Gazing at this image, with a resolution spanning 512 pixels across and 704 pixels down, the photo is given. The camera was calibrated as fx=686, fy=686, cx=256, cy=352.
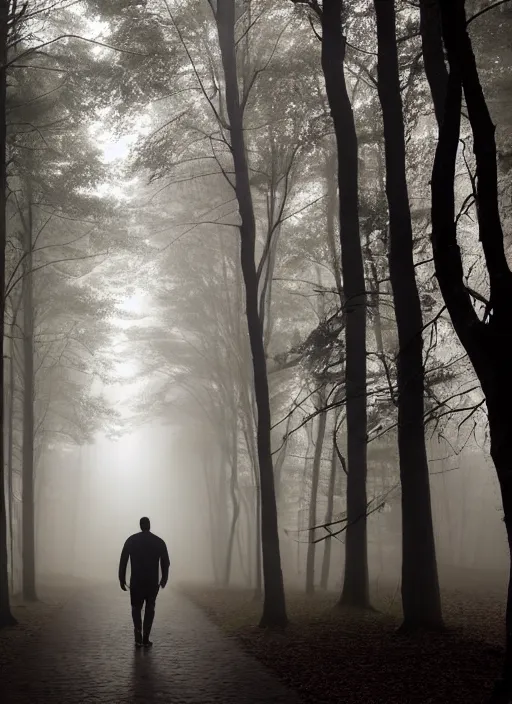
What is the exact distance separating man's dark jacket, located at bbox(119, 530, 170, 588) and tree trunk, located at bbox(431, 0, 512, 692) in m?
5.81

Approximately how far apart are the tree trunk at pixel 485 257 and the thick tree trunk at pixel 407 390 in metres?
3.02

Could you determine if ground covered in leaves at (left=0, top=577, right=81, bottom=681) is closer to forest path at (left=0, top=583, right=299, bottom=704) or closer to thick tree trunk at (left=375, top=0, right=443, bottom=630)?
forest path at (left=0, top=583, right=299, bottom=704)

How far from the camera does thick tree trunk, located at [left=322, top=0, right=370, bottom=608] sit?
11031 millimetres

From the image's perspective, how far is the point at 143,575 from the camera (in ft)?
31.3

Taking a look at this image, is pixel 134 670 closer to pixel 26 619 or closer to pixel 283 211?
pixel 26 619

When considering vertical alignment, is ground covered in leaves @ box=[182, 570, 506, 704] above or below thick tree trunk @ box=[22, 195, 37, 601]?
below

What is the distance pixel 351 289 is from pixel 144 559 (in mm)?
5560

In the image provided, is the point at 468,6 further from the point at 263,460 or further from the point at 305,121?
the point at 263,460

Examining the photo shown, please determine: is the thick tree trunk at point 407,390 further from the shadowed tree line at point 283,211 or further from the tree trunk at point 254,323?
the tree trunk at point 254,323

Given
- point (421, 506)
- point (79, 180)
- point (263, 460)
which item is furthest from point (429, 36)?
point (79, 180)

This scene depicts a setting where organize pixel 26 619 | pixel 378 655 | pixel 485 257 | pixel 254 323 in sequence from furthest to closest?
pixel 26 619, pixel 254 323, pixel 378 655, pixel 485 257

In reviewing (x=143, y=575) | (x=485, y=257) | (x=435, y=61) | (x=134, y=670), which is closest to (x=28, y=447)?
(x=143, y=575)

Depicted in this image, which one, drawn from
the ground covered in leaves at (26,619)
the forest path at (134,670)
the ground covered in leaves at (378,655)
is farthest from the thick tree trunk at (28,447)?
the ground covered in leaves at (378,655)

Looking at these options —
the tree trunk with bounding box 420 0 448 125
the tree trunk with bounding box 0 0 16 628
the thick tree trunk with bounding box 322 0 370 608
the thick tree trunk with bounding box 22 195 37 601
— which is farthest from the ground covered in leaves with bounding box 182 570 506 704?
the thick tree trunk with bounding box 22 195 37 601
